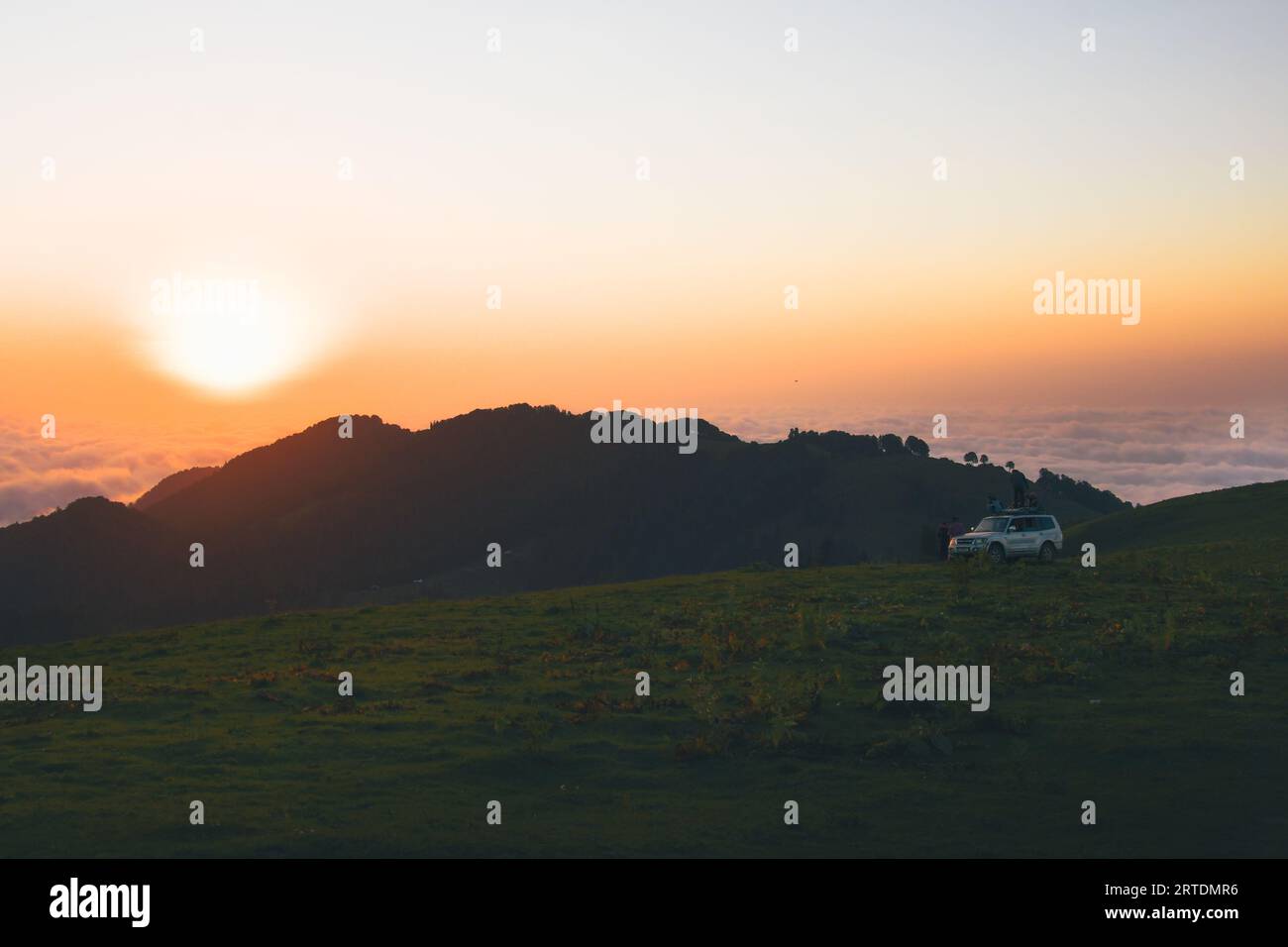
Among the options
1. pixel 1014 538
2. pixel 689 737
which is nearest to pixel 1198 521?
pixel 1014 538

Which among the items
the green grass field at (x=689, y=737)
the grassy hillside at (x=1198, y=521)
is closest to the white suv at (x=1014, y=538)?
the green grass field at (x=689, y=737)

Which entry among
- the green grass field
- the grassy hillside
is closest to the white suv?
the green grass field

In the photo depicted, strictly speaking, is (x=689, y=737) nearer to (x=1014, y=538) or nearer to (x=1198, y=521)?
(x=1014, y=538)

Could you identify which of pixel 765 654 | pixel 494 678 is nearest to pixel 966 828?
pixel 765 654

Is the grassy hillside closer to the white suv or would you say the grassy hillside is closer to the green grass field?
the white suv

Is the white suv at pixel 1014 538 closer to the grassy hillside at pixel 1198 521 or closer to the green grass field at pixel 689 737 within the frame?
the green grass field at pixel 689 737

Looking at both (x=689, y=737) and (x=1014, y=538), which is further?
(x=1014, y=538)

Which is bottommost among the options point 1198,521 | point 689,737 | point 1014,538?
point 689,737
